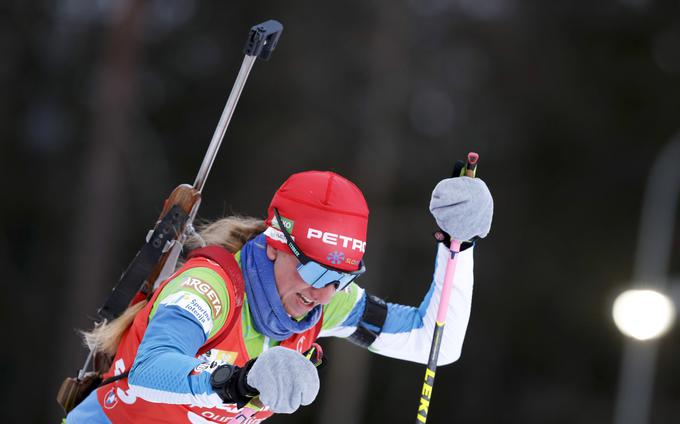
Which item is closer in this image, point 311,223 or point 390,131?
point 311,223

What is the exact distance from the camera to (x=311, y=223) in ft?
11.1

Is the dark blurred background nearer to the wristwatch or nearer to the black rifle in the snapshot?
the black rifle

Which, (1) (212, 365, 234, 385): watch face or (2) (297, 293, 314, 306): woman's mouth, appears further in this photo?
(2) (297, 293, 314, 306): woman's mouth

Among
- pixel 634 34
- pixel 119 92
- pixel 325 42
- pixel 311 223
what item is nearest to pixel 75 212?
pixel 119 92

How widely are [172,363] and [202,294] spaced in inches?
13.3

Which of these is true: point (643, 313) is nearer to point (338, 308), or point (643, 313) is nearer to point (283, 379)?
point (338, 308)

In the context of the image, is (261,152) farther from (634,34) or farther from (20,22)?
(634,34)

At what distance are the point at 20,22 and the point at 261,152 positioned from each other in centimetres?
462

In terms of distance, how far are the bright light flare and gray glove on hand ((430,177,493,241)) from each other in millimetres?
5319

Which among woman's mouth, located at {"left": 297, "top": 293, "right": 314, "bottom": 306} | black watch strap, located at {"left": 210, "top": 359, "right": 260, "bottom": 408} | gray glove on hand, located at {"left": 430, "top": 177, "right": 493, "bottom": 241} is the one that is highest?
gray glove on hand, located at {"left": 430, "top": 177, "right": 493, "bottom": 241}

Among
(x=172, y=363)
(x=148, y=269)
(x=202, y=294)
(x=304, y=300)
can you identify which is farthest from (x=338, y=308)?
(x=172, y=363)

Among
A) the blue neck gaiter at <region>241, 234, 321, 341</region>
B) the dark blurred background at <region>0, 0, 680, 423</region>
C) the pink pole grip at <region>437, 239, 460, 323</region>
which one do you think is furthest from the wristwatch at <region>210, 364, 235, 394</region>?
the dark blurred background at <region>0, 0, 680, 423</region>

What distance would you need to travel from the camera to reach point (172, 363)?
287cm

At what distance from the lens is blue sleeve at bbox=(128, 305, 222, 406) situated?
285 cm
